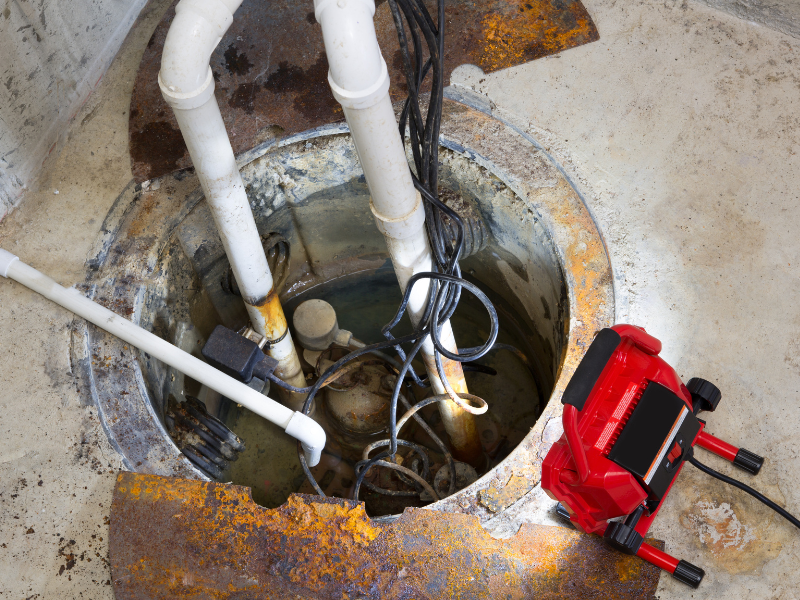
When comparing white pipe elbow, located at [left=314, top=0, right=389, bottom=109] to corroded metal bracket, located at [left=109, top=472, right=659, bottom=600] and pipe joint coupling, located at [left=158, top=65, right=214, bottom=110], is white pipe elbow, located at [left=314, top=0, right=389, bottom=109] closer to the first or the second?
pipe joint coupling, located at [left=158, top=65, right=214, bottom=110]

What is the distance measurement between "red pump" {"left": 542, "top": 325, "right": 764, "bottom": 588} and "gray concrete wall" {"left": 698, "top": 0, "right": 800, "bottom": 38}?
1.24m

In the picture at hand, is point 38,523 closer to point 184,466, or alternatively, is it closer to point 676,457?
point 184,466

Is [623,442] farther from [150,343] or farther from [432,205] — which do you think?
[150,343]

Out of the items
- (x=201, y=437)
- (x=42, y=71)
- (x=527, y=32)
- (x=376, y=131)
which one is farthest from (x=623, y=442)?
(x=42, y=71)

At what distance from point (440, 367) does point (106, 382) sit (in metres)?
0.88

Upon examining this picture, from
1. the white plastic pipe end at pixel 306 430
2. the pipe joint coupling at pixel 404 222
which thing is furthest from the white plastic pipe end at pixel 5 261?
the pipe joint coupling at pixel 404 222

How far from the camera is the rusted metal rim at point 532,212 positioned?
5.20 feet

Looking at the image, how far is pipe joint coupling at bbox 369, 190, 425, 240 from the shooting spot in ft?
4.93

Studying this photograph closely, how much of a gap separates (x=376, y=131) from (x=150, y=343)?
83cm


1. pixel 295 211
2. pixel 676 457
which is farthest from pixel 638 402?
pixel 295 211

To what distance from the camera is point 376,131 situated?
130cm

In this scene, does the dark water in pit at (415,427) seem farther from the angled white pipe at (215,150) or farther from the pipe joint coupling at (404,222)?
the pipe joint coupling at (404,222)

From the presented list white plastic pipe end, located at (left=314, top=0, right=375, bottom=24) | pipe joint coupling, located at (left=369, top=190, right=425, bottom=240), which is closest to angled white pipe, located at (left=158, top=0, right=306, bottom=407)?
white plastic pipe end, located at (left=314, top=0, right=375, bottom=24)

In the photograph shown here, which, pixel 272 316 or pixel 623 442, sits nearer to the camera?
pixel 623 442
